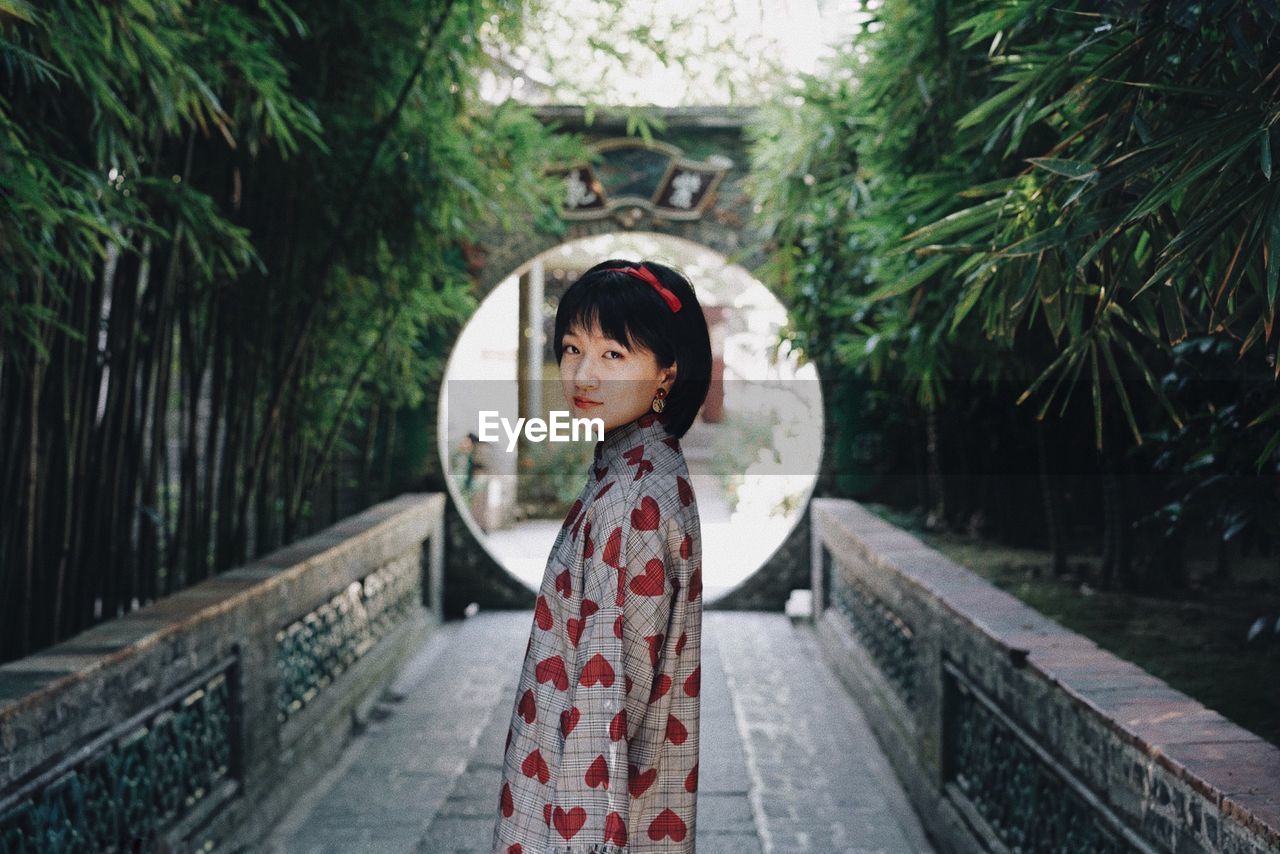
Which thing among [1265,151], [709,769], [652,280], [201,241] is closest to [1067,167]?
[1265,151]

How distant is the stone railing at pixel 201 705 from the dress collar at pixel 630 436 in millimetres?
1204

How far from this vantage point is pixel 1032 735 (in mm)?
2633

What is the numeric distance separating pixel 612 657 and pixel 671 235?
19.9 ft

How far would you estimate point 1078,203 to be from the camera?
5.82 feet

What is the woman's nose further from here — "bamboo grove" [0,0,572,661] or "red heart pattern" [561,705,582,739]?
"bamboo grove" [0,0,572,661]

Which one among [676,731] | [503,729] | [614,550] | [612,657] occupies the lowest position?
[503,729]

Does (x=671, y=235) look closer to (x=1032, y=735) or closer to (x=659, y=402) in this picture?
(x=1032, y=735)

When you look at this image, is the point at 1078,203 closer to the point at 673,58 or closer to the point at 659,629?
Result: the point at 659,629

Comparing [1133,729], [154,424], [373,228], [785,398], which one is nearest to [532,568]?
[785,398]

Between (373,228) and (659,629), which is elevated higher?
(373,228)

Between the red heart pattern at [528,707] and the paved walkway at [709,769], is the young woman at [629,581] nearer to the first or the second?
the red heart pattern at [528,707]

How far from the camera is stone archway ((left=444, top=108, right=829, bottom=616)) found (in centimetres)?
729

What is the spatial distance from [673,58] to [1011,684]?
7.89 ft

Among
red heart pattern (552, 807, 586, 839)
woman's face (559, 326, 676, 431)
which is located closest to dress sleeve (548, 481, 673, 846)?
red heart pattern (552, 807, 586, 839)
